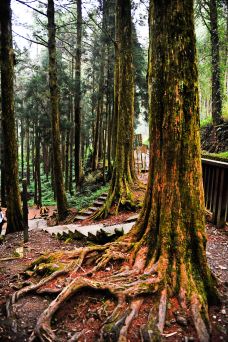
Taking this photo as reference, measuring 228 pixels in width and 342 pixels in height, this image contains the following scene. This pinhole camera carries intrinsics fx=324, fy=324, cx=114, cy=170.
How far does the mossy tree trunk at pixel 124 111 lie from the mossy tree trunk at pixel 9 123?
9.47 feet

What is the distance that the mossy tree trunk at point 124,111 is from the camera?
1122cm

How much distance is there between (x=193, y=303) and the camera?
4090mm

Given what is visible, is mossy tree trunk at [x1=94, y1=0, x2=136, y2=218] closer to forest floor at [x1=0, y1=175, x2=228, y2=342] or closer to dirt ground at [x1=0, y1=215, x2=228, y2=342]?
forest floor at [x1=0, y1=175, x2=228, y2=342]

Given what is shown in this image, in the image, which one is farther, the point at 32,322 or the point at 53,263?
the point at 53,263

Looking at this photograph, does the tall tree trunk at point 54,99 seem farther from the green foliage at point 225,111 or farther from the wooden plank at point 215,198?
the green foliage at point 225,111

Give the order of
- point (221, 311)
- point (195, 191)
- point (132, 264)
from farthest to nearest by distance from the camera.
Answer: point (132, 264) < point (195, 191) < point (221, 311)

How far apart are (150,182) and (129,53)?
7.86 meters

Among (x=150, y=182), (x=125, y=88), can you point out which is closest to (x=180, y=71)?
(x=150, y=182)

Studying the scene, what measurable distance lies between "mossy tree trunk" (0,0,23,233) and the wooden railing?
640 centimetres

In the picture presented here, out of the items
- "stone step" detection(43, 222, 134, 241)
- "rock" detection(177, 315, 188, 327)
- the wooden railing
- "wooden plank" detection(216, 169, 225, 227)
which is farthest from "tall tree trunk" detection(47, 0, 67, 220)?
"rock" detection(177, 315, 188, 327)

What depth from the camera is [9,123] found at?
1087 cm

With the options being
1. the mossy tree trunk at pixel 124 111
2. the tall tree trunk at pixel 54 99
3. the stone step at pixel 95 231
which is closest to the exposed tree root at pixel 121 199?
the mossy tree trunk at pixel 124 111

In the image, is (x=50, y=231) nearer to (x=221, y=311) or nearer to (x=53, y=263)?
(x=53, y=263)

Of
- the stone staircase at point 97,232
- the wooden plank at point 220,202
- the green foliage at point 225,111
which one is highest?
the green foliage at point 225,111
